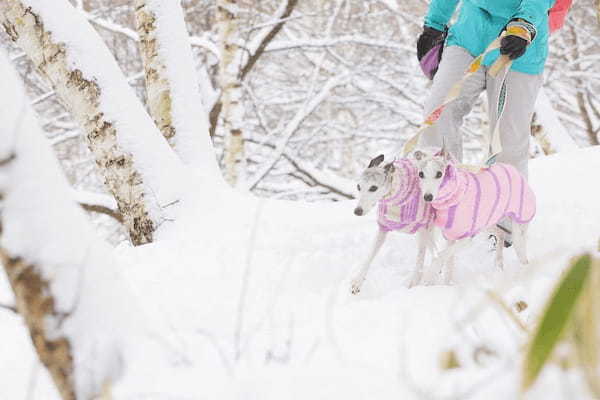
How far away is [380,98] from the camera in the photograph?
6801mm

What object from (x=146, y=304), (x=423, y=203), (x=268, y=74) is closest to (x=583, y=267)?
(x=423, y=203)

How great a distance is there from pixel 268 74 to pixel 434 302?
672 cm

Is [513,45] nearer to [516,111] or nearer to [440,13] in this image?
[516,111]

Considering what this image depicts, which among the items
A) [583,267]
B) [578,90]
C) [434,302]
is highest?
[583,267]

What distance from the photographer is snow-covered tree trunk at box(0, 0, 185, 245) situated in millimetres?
2760


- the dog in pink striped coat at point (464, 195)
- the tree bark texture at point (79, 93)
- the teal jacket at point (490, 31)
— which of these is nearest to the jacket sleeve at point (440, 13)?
the teal jacket at point (490, 31)

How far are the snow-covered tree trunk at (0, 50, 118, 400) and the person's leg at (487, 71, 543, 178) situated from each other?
2.22 m

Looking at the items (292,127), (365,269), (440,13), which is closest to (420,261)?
(365,269)

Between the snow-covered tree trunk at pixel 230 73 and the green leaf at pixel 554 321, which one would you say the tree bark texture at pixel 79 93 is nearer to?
the snow-covered tree trunk at pixel 230 73

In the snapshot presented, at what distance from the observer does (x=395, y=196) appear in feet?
7.30

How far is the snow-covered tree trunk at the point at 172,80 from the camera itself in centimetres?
336

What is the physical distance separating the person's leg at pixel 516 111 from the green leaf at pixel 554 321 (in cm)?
210

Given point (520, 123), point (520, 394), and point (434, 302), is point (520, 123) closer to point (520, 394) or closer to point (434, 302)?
point (434, 302)

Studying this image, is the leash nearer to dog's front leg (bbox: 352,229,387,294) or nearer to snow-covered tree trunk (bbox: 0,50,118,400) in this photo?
dog's front leg (bbox: 352,229,387,294)
